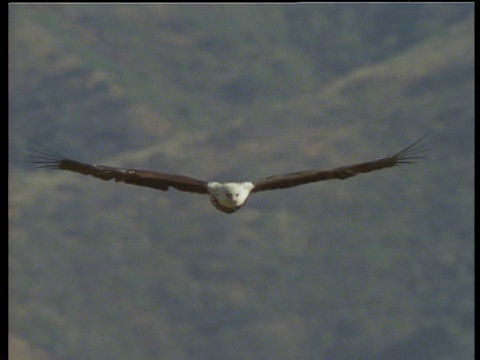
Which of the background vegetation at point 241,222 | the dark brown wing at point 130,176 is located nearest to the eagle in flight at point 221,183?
the dark brown wing at point 130,176

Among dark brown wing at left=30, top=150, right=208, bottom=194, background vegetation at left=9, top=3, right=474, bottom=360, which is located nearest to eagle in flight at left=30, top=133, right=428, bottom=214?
dark brown wing at left=30, top=150, right=208, bottom=194

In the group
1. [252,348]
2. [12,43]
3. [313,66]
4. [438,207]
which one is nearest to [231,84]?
[313,66]

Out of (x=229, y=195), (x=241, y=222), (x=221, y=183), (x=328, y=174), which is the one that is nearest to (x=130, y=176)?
(x=221, y=183)

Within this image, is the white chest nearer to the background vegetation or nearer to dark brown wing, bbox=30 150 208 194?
dark brown wing, bbox=30 150 208 194

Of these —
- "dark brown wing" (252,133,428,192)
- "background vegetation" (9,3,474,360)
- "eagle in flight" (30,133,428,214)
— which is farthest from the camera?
"background vegetation" (9,3,474,360)

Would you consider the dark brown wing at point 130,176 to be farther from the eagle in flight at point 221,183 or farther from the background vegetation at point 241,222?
the background vegetation at point 241,222

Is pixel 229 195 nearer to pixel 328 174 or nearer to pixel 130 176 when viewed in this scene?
pixel 328 174

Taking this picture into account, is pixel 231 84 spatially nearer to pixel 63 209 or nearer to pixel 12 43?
pixel 12 43
